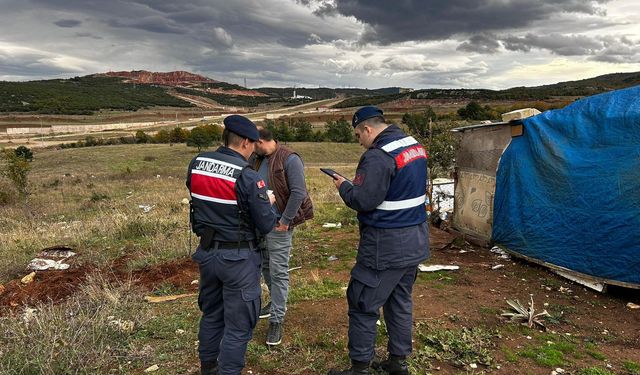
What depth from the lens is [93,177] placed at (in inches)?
945

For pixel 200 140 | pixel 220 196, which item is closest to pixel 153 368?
pixel 220 196

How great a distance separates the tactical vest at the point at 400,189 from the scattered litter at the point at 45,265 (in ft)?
19.7

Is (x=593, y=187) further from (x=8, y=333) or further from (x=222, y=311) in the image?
(x=8, y=333)

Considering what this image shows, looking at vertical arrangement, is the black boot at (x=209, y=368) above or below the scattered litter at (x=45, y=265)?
above

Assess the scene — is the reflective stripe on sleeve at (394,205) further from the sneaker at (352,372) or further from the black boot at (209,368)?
the black boot at (209,368)

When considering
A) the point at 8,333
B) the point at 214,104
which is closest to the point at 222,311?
the point at 8,333

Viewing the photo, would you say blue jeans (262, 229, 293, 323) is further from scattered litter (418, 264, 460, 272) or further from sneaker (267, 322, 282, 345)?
scattered litter (418, 264, 460, 272)

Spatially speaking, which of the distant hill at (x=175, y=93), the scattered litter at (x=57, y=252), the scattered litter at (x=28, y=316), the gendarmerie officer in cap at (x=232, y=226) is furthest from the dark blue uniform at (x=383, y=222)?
the distant hill at (x=175, y=93)

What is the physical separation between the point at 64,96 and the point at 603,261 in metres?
105

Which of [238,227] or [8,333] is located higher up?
[238,227]

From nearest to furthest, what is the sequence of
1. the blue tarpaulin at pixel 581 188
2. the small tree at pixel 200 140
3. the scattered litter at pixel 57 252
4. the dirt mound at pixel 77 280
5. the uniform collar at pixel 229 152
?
the uniform collar at pixel 229 152 < the blue tarpaulin at pixel 581 188 < the dirt mound at pixel 77 280 < the scattered litter at pixel 57 252 < the small tree at pixel 200 140

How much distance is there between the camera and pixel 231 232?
2.96 metres

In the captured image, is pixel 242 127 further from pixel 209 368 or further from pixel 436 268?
pixel 436 268

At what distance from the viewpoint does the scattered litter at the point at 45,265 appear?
699cm
